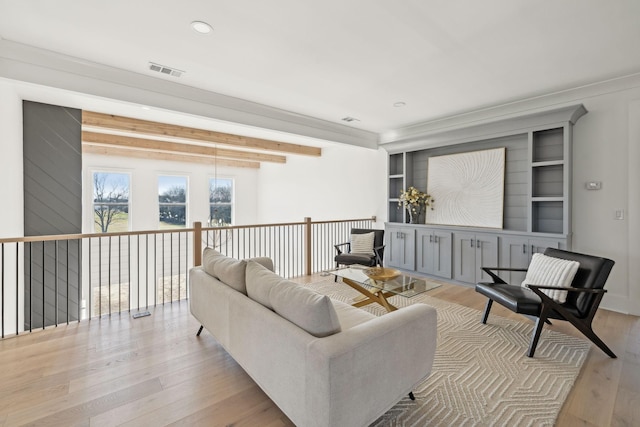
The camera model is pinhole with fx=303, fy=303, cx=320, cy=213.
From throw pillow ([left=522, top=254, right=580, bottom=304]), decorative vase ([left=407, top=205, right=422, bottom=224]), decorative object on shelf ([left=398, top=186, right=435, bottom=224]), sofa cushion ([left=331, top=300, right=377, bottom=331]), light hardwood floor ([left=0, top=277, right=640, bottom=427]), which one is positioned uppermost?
decorative object on shelf ([left=398, top=186, right=435, bottom=224])

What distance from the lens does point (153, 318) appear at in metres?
3.21

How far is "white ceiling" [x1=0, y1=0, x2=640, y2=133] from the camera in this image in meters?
2.15

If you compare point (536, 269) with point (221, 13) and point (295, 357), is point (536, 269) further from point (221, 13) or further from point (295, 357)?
point (221, 13)

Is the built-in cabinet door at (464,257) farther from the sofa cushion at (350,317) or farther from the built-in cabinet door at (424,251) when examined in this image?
the sofa cushion at (350,317)

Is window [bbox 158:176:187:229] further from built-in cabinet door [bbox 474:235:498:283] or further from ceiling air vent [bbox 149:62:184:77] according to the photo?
built-in cabinet door [bbox 474:235:498:283]

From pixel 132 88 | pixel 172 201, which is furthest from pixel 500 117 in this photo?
pixel 172 201

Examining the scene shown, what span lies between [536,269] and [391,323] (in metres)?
2.20

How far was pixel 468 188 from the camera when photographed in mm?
4680

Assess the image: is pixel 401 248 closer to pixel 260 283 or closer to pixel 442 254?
pixel 442 254

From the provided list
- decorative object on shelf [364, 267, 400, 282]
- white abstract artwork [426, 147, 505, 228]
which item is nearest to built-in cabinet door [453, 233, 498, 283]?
white abstract artwork [426, 147, 505, 228]

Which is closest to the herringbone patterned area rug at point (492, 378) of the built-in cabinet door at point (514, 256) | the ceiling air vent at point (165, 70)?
the built-in cabinet door at point (514, 256)

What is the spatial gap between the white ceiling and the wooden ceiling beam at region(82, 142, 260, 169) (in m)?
4.06

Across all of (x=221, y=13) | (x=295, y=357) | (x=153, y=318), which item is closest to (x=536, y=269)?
(x=295, y=357)

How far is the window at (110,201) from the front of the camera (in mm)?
6746
